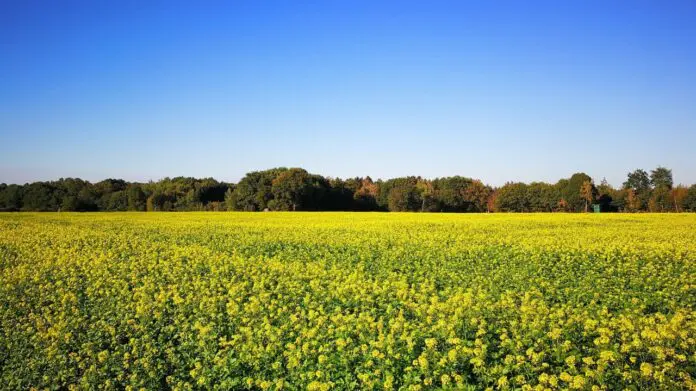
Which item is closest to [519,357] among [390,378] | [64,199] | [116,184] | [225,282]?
[390,378]

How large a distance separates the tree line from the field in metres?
62.2

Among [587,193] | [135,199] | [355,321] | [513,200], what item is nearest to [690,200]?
[587,193]

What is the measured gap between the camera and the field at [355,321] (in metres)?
6.87

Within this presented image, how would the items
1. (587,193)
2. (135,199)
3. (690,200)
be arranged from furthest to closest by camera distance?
(135,199)
(587,193)
(690,200)

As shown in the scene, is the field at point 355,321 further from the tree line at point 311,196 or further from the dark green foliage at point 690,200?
the dark green foliage at point 690,200

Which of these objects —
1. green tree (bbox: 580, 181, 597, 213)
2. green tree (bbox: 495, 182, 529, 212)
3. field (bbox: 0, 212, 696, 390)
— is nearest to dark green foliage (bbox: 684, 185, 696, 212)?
green tree (bbox: 580, 181, 597, 213)

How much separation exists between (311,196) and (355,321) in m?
75.6

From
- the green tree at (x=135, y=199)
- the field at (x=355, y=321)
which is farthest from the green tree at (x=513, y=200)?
the field at (x=355, y=321)

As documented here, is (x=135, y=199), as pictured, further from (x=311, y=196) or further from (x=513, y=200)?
(x=513, y=200)

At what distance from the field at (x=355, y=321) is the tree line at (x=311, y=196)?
62.2 meters

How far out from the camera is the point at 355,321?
8.88 meters

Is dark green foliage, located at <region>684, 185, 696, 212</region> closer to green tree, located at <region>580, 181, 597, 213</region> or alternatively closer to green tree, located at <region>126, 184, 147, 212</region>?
green tree, located at <region>580, 181, 597, 213</region>

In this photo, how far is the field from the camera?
6871mm

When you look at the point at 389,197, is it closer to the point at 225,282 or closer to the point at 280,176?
the point at 280,176
